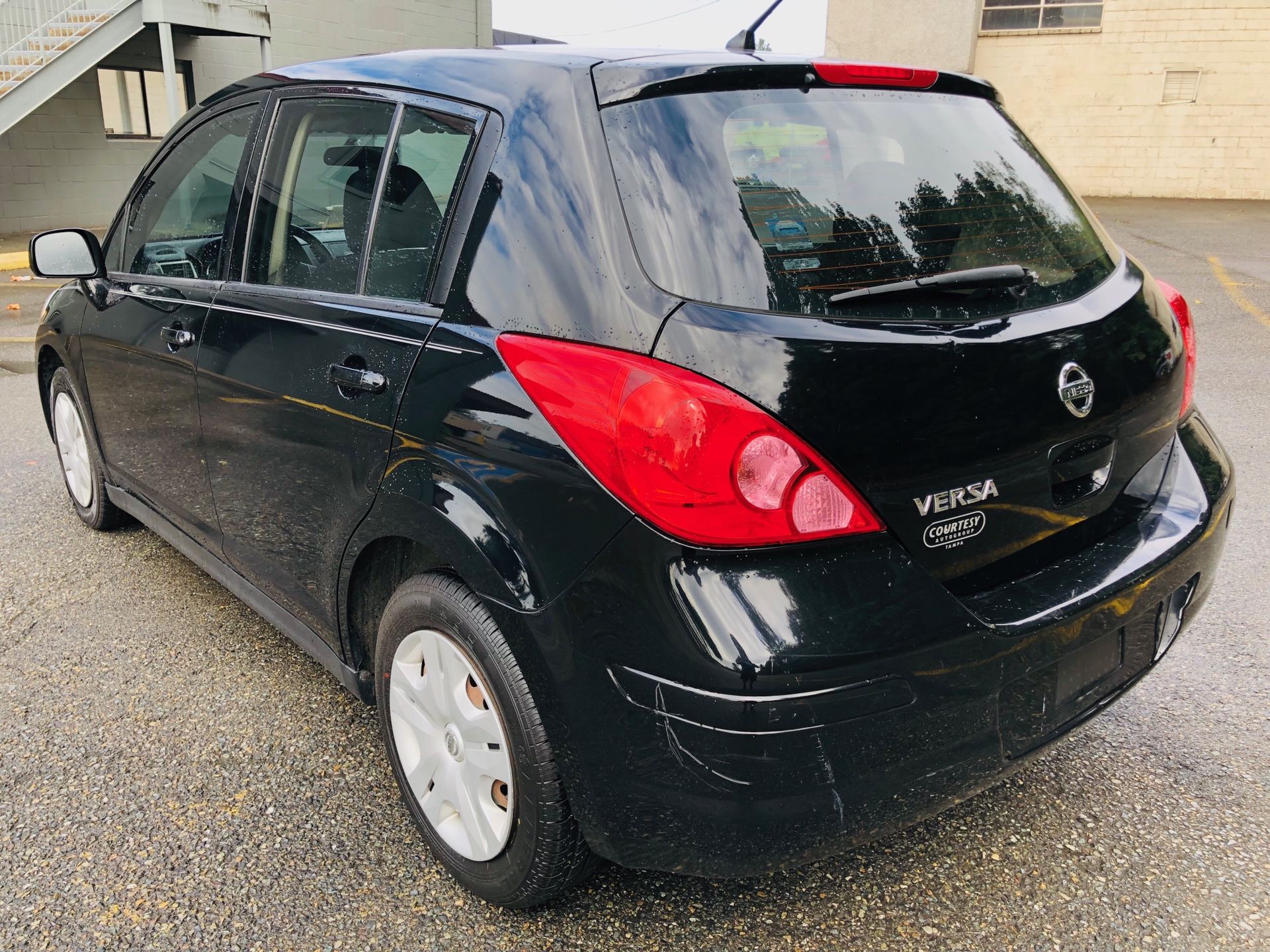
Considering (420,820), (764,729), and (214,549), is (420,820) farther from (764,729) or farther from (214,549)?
(214,549)

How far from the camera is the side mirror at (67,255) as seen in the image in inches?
138

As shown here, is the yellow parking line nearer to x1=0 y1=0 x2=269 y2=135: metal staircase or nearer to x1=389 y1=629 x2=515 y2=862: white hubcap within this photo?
x1=389 y1=629 x2=515 y2=862: white hubcap

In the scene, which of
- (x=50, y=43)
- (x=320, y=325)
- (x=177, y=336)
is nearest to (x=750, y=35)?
(x=320, y=325)

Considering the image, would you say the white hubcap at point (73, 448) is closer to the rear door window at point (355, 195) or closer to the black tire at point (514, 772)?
the rear door window at point (355, 195)

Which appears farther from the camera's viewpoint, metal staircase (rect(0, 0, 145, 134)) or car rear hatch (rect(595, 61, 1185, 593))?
metal staircase (rect(0, 0, 145, 134))

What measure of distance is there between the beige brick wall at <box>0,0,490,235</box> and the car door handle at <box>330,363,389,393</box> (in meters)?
→ 14.2

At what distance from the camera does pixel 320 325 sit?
2447 mm

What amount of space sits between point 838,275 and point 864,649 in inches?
27.0

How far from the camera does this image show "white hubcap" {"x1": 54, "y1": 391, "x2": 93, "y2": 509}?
421 centimetres

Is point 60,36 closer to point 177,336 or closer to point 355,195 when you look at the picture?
point 177,336

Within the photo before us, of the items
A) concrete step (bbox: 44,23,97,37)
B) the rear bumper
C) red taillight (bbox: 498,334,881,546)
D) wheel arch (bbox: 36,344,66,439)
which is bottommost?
wheel arch (bbox: 36,344,66,439)

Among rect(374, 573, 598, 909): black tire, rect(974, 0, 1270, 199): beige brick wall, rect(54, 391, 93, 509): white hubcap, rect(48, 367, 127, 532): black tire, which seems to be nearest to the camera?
rect(374, 573, 598, 909): black tire

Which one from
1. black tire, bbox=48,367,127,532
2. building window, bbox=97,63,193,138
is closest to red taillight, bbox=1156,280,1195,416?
black tire, bbox=48,367,127,532

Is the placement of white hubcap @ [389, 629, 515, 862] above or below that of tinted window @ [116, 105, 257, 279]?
below
